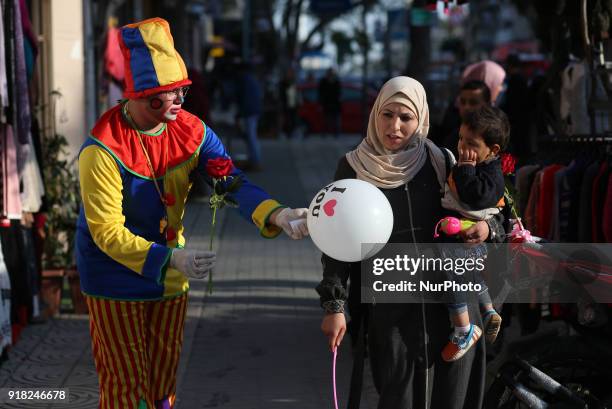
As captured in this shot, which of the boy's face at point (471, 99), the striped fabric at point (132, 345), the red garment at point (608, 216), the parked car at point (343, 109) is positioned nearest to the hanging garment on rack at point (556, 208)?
the red garment at point (608, 216)

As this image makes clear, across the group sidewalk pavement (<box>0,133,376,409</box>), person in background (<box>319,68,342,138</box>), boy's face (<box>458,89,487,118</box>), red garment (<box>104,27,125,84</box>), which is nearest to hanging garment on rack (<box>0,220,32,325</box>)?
sidewalk pavement (<box>0,133,376,409</box>)

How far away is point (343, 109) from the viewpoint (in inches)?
1282

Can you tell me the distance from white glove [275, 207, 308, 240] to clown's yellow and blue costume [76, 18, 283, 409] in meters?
0.08

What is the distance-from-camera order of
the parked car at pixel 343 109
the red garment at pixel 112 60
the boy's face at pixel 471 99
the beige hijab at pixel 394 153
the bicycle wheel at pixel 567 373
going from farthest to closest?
the parked car at pixel 343 109, the red garment at pixel 112 60, the boy's face at pixel 471 99, the bicycle wheel at pixel 567 373, the beige hijab at pixel 394 153

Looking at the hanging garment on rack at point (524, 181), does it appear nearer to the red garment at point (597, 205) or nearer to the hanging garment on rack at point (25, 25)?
the red garment at point (597, 205)

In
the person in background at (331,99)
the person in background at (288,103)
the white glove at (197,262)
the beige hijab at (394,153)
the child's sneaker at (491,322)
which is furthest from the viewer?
the person in background at (288,103)

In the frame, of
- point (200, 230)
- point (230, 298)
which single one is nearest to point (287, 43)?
point (200, 230)

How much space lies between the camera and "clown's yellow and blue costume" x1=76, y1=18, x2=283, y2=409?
14.1 feet

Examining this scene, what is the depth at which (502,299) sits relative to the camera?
198 inches

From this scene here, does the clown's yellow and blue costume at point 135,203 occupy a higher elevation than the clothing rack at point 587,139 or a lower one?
higher

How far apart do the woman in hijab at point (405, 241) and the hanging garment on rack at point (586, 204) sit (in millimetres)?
2509

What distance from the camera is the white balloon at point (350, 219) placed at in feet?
13.3

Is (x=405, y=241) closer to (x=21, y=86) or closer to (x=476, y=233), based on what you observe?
(x=476, y=233)

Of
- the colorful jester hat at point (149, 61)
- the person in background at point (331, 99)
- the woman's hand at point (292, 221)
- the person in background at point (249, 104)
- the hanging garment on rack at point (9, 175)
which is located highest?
the colorful jester hat at point (149, 61)
